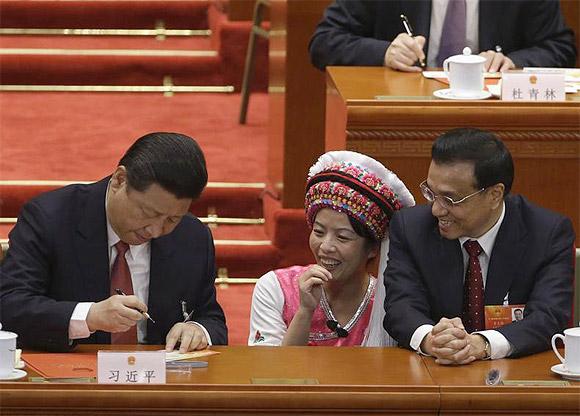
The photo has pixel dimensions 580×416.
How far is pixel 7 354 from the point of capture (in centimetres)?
282

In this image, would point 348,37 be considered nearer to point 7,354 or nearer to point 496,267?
point 496,267

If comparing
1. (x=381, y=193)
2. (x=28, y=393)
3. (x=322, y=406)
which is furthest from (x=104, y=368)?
(x=381, y=193)

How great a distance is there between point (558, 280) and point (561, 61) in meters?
1.59

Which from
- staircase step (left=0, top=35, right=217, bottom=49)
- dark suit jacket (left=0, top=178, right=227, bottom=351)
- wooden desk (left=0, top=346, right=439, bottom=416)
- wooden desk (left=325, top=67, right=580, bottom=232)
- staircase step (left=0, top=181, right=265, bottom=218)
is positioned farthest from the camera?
staircase step (left=0, top=35, right=217, bottom=49)

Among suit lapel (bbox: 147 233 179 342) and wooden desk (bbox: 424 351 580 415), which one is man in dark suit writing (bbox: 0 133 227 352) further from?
wooden desk (bbox: 424 351 580 415)

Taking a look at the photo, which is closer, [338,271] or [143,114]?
[338,271]

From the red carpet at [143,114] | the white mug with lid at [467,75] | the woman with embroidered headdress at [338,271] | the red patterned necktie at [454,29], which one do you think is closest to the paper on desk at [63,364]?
the woman with embroidered headdress at [338,271]

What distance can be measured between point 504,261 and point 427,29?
153 centimetres

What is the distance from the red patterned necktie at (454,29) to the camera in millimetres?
4621

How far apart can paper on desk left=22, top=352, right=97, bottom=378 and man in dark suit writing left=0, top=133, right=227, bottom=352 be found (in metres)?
0.05

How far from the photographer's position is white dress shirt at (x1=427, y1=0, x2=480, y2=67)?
4.64m

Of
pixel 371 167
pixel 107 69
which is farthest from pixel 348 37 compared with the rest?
pixel 107 69

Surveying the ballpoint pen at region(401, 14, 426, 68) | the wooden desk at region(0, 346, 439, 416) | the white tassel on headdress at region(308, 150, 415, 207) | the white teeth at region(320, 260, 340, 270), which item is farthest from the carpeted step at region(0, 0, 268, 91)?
the wooden desk at region(0, 346, 439, 416)

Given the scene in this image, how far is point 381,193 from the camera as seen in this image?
11.3 feet
